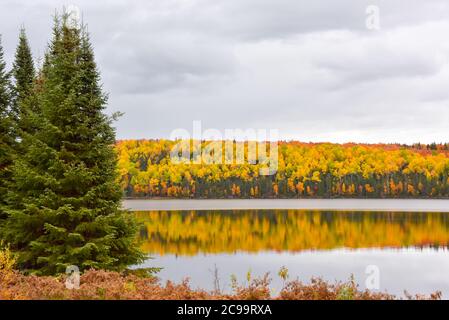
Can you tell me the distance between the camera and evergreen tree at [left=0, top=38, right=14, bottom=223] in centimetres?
2923

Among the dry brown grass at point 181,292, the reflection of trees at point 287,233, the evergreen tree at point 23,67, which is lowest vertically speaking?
the reflection of trees at point 287,233

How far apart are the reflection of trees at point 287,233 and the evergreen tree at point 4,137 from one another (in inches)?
866

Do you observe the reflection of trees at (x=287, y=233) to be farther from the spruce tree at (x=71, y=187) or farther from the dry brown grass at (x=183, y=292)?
the dry brown grass at (x=183, y=292)

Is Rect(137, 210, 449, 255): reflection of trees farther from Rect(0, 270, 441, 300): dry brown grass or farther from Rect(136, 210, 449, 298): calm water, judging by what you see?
Rect(0, 270, 441, 300): dry brown grass

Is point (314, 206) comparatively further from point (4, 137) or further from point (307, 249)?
point (4, 137)

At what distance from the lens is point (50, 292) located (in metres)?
12.7

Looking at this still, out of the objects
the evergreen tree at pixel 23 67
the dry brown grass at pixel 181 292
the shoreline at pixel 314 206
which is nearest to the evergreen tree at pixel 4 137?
the evergreen tree at pixel 23 67

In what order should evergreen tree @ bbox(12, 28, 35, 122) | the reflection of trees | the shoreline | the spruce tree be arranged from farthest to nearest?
the shoreline
the reflection of trees
evergreen tree @ bbox(12, 28, 35, 122)
the spruce tree

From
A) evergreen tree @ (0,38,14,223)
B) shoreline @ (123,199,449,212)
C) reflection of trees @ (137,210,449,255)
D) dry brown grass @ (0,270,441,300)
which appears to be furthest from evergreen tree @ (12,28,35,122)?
shoreline @ (123,199,449,212)

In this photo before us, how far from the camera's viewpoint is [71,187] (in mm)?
22750

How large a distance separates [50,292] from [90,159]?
1145 cm

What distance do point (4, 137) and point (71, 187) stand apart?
1172 centimetres

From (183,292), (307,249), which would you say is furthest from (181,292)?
(307,249)

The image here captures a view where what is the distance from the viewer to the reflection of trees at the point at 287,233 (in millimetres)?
65625
